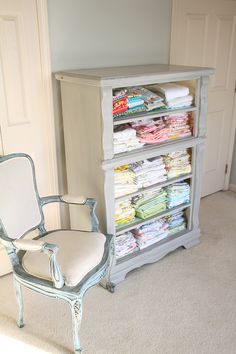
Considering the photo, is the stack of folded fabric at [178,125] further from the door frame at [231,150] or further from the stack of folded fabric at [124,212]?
the door frame at [231,150]

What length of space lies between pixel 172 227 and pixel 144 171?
0.58 meters

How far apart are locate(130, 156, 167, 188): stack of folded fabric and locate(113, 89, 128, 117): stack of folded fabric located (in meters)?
0.38

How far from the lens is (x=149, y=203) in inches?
89.7

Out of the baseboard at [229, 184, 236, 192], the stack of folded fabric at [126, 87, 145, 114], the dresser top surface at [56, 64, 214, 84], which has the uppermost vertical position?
the dresser top surface at [56, 64, 214, 84]

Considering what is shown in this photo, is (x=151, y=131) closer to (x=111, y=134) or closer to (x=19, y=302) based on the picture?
(x=111, y=134)

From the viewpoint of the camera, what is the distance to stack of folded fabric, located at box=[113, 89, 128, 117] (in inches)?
74.2

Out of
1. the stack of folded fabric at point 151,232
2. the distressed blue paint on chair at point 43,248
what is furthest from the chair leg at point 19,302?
the stack of folded fabric at point 151,232

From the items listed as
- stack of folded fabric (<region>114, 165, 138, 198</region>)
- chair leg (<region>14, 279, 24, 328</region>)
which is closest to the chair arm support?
chair leg (<region>14, 279, 24, 328</region>)

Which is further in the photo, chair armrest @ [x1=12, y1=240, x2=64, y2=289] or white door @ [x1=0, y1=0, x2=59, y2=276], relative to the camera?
white door @ [x1=0, y1=0, x2=59, y2=276]

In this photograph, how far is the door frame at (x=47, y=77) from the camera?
1905 mm

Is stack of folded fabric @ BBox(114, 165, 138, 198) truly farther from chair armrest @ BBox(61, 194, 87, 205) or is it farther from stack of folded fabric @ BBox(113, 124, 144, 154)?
Answer: chair armrest @ BBox(61, 194, 87, 205)

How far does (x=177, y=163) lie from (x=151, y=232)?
0.51 meters

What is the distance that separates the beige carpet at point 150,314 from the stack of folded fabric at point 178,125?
0.88 m

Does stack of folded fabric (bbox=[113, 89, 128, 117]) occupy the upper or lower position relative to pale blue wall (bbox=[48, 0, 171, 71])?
lower
